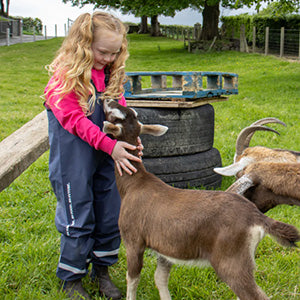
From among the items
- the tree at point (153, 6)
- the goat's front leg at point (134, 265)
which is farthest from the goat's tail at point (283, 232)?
the tree at point (153, 6)

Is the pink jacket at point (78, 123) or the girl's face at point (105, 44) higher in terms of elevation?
the girl's face at point (105, 44)

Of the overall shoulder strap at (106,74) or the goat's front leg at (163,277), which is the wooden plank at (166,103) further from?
the goat's front leg at (163,277)

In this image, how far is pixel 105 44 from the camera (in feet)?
8.98

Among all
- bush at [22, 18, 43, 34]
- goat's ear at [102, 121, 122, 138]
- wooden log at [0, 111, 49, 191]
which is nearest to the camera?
goat's ear at [102, 121, 122, 138]

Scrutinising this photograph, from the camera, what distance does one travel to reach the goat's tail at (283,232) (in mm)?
2113

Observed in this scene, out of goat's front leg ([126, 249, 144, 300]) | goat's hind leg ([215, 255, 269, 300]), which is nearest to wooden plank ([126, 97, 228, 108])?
goat's front leg ([126, 249, 144, 300])

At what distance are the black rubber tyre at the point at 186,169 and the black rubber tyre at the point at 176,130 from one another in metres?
0.07

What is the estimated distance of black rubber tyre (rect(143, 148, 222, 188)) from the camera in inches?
175

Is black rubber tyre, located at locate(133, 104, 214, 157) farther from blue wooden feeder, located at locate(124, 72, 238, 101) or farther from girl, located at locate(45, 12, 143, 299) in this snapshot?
girl, located at locate(45, 12, 143, 299)

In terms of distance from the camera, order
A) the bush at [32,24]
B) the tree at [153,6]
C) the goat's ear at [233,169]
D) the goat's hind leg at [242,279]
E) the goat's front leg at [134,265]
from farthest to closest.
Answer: the bush at [32,24]
the tree at [153,6]
the goat's ear at [233,169]
the goat's front leg at [134,265]
the goat's hind leg at [242,279]

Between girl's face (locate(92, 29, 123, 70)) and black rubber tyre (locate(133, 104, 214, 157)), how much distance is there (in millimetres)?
1570

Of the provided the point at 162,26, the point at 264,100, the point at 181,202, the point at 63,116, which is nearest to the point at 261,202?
the point at 181,202

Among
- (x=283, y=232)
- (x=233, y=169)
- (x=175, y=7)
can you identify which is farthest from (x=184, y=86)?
(x=175, y=7)

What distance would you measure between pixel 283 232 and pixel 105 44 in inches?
63.7
